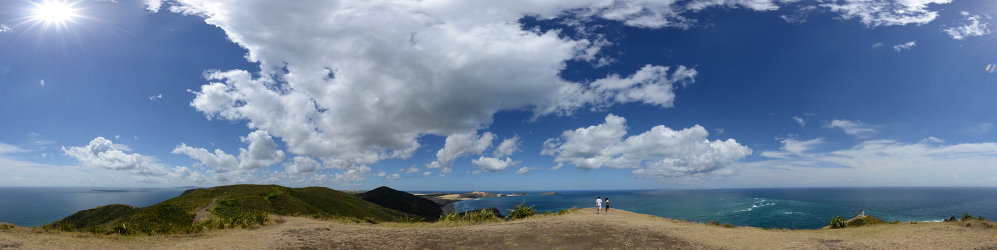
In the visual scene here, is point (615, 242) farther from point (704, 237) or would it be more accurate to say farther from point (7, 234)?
point (7, 234)

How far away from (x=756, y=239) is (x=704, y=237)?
259cm

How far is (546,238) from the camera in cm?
2022

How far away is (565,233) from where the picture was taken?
21422mm

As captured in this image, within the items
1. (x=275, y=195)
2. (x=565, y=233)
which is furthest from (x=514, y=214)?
(x=275, y=195)

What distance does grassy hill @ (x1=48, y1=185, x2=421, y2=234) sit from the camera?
22016 millimetres

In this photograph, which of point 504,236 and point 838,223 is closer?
point 504,236

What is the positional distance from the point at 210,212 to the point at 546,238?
122ft

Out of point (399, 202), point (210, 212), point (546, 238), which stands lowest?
point (399, 202)

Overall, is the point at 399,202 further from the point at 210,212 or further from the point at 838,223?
the point at 838,223

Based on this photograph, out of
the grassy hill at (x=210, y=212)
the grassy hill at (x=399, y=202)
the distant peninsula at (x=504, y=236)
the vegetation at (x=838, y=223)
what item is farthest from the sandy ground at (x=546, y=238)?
the grassy hill at (x=399, y=202)

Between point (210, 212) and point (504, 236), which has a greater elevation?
point (504, 236)

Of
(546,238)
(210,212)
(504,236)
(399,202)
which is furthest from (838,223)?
(399,202)

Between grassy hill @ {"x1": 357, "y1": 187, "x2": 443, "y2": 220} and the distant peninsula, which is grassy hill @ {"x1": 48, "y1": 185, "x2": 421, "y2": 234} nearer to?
the distant peninsula

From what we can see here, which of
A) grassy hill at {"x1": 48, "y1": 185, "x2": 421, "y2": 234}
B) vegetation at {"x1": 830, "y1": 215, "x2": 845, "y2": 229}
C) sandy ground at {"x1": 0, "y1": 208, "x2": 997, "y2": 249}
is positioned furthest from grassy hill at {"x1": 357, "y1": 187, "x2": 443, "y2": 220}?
vegetation at {"x1": 830, "y1": 215, "x2": 845, "y2": 229}
